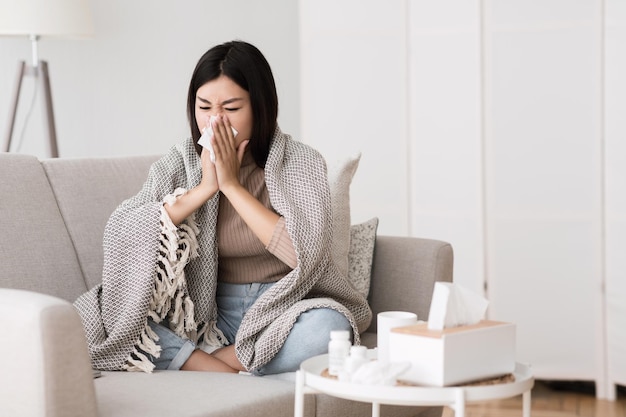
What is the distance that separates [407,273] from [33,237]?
90cm

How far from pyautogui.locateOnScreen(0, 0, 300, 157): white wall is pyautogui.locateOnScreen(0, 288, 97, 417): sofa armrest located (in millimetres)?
2300

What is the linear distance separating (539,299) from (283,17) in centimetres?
167

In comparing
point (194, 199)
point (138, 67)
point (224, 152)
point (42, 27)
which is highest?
point (42, 27)

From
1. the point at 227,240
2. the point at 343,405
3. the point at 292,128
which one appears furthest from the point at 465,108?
the point at 343,405

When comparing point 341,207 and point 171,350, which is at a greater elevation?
point 341,207

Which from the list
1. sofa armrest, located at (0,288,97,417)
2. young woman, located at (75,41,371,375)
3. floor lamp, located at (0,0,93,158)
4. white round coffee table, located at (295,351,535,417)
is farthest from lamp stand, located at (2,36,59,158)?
white round coffee table, located at (295,351,535,417)

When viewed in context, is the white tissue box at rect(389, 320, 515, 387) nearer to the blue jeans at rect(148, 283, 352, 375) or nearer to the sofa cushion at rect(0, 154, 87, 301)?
the blue jeans at rect(148, 283, 352, 375)

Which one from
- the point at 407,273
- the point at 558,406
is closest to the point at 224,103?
the point at 407,273

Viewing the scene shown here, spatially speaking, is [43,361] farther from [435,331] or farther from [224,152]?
[224,152]

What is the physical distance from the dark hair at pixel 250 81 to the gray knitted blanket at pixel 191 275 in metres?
0.04

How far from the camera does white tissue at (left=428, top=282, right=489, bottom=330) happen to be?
1.51 m

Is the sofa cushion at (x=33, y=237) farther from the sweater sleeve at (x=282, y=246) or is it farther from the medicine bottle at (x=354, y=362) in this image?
the medicine bottle at (x=354, y=362)

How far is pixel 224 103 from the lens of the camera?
219 centimetres

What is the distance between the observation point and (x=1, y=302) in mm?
1642
